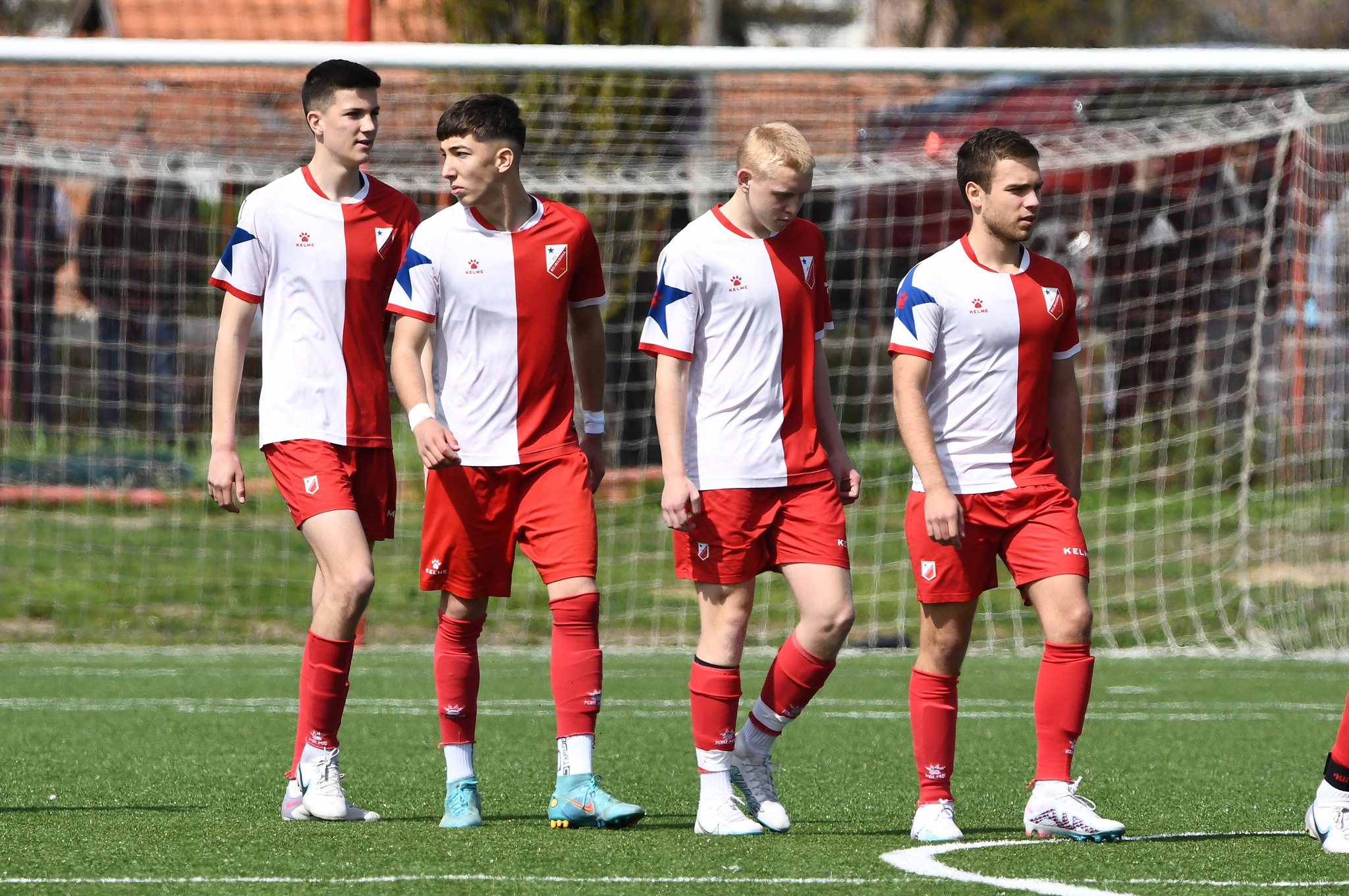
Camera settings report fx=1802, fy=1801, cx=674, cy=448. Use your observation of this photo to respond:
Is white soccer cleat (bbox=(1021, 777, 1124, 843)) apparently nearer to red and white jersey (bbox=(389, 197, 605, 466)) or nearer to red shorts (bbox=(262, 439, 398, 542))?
red and white jersey (bbox=(389, 197, 605, 466))

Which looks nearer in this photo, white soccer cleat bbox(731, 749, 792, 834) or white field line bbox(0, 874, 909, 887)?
white field line bbox(0, 874, 909, 887)

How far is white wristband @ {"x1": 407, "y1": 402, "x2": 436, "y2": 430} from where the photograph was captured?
15.5 ft

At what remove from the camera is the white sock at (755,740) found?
4.87 m

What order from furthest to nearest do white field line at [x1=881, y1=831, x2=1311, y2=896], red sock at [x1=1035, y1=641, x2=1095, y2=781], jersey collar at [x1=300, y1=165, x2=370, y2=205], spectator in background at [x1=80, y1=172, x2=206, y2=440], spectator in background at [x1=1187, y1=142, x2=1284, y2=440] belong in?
spectator in background at [x1=80, y1=172, x2=206, y2=440] → spectator in background at [x1=1187, y1=142, x2=1284, y2=440] → jersey collar at [x1=300, y1=165, x2=370, y2=205] → red sock at [x1=1035, y1=641, x2=1095, y2=781] → white field line at [x1=881, y1=831, x2=1311, y2=896]

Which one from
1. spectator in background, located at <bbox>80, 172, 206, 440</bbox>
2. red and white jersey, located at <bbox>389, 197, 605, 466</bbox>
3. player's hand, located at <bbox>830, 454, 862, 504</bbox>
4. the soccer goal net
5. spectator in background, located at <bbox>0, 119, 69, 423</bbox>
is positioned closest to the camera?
red and white jersey, located at <bbox>389, 197, 605, 466</bbox>

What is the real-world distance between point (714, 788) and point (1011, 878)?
3.31ft

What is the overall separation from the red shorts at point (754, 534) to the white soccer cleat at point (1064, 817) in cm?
79

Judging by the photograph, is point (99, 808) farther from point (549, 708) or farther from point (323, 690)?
point (549, 708)

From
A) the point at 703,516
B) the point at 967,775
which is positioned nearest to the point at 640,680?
the point at 967,775

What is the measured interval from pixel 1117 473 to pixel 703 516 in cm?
718

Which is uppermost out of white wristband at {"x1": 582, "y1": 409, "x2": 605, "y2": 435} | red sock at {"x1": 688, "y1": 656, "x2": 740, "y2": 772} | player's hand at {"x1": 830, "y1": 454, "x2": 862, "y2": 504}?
white wristband at {"x1": 582, "y1": 409, "x2": 605, "y2": 435}

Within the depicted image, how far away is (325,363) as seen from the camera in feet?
16.6

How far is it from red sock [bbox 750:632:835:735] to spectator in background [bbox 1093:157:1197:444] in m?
6.93

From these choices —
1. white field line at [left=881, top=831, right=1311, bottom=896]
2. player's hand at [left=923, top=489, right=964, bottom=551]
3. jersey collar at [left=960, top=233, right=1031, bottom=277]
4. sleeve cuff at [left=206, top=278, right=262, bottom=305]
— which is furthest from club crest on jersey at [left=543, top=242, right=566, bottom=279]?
white field line at [left=881, top=831, right=1311, bottom=896]
